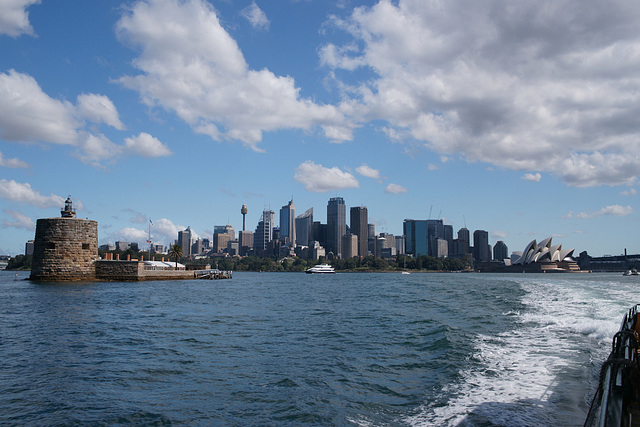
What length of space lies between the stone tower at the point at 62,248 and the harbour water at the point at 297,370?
3733cm

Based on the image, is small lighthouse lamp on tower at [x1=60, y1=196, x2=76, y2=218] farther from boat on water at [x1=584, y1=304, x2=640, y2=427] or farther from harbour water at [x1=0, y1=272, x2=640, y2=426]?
boat on water at [x1=584, y1=304, x2=640, y2=427]

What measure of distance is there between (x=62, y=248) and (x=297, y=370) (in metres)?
59.7

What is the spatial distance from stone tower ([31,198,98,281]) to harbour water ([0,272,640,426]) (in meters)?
37.3

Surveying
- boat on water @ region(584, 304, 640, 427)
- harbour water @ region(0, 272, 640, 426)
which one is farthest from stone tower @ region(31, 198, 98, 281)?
boat on water @ region(584, 304, 640, 427)

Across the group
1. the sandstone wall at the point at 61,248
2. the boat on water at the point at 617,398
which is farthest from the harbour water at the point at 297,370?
the sandstone wall at the point at 61,248

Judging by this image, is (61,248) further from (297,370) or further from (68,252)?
(297,370)

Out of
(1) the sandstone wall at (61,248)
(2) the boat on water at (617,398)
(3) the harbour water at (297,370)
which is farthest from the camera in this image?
(1) the sandstone wall at (61,248)

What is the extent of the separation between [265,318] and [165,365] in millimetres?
13939

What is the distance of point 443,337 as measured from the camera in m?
21.6

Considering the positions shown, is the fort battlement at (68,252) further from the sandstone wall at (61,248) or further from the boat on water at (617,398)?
the boat on water at (617,398)

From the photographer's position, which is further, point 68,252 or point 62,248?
point 68,252

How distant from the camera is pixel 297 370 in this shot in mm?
15234

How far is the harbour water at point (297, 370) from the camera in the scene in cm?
1103

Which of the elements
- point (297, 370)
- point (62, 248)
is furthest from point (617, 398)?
point (62, 248)
